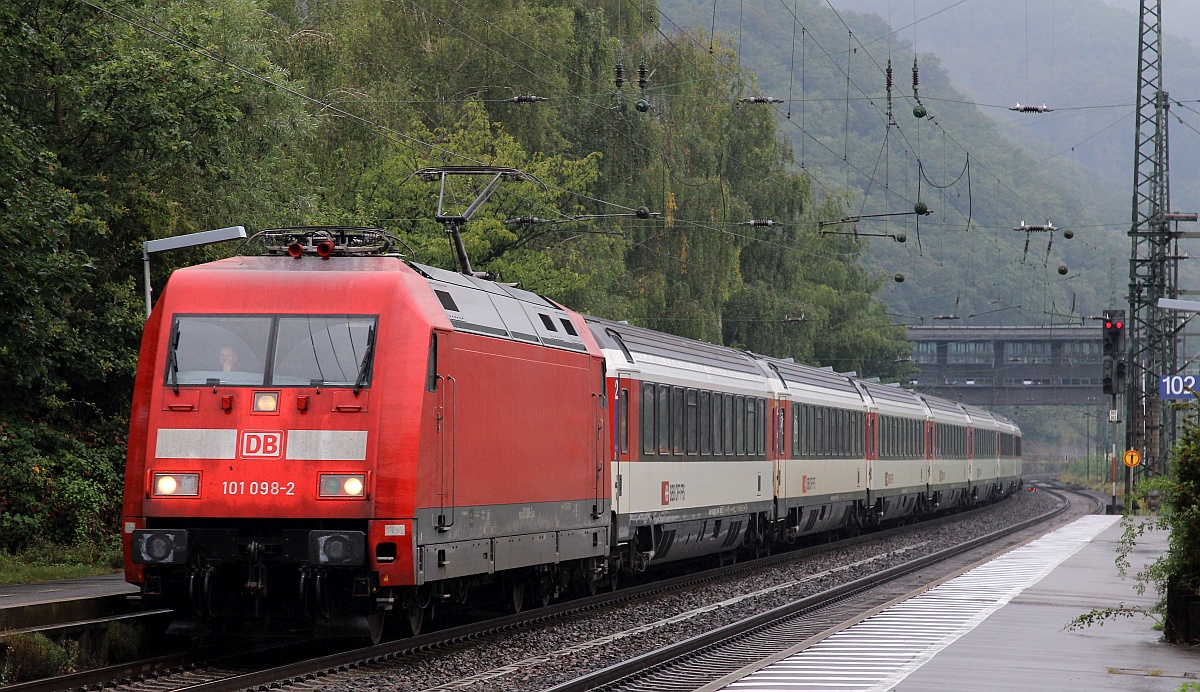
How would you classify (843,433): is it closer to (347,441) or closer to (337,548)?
(347,441)

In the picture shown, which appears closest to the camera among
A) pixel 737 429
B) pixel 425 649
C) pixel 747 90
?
pixel 425 649

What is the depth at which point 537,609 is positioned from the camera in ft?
56.4

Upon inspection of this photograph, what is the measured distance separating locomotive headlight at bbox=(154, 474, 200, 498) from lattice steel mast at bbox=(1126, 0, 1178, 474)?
114 feet

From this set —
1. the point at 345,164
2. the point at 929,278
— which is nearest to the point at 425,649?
the point at 345,164

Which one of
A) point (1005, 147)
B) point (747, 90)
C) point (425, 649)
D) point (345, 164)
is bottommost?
point (425, 649)

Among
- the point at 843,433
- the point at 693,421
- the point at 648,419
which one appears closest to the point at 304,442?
the point at 648,419

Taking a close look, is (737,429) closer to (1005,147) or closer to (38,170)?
(38,170)

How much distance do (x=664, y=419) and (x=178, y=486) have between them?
988 cm

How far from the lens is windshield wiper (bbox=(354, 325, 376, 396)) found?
12570mm

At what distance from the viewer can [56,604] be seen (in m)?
13.2

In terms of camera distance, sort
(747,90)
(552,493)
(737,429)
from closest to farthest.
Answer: (552,493) → (737,429) → (747,90)

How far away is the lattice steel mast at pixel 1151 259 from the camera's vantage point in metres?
43.2

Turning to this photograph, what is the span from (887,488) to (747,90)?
69.7 ft

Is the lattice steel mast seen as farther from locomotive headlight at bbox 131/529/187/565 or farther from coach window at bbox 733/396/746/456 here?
locomotive headlight at bbox 131/529/187/565
